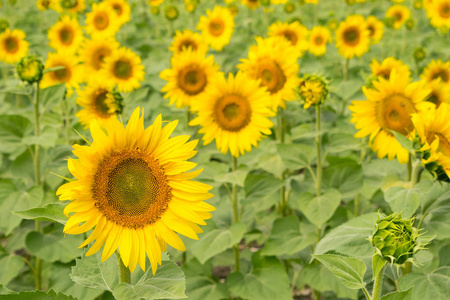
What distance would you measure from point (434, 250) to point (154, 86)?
2.98 metres

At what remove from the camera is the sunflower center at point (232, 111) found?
2.66 m

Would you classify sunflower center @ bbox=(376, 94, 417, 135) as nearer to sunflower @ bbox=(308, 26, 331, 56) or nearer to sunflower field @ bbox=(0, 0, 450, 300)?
sunflower field @ bbox=(0, 0, 450, 300)

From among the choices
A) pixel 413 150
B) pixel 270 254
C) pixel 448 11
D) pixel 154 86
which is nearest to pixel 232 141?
pixel 270 254

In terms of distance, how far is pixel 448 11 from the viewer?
5406 millimetres

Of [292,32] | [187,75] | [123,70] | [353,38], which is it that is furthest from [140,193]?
[353,38]

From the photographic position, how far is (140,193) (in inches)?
56.7

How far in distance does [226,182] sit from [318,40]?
271 cm

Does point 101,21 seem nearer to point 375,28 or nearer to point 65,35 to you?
point 65,35

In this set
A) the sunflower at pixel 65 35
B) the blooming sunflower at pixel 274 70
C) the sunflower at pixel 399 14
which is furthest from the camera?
the sunflower at pixel 399 14

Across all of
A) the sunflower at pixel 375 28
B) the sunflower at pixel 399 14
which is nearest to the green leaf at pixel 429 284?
the sunflower at pixel 375 28

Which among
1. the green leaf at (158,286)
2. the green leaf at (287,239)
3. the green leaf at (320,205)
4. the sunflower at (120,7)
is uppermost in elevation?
the sunflower at (120,7)

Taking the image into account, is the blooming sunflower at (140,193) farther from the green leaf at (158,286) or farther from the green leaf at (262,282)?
the green leaf at (262,282)

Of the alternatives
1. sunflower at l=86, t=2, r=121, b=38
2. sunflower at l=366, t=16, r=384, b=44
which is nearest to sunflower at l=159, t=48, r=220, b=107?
sunflower at l=86, t=2, r=121, b=38

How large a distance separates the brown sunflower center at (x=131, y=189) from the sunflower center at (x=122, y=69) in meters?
2.56
